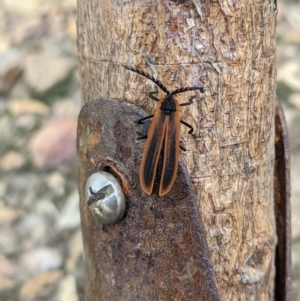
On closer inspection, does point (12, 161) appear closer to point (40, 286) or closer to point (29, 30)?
point (40, 286)

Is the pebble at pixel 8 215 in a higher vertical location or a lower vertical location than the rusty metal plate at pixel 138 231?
lower

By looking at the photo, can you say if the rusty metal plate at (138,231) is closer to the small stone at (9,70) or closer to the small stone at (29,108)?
the small stone at (29,108)

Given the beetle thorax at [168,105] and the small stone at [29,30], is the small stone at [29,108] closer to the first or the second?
the small stone at [29,30]

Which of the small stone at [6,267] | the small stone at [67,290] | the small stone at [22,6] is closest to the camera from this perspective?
the small stone at [67,290]

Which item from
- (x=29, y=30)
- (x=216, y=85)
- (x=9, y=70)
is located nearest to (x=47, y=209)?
(x=9, y=70)

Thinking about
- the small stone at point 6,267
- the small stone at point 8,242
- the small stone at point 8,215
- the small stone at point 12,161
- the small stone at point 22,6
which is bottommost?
the small stone at point 6,267

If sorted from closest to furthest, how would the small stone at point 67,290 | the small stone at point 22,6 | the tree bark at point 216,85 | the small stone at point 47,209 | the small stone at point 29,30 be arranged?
the tree bark at point 216,85
the small stone at point 67,290
the small stone at point 47,209
the small stone at point 29,30
the small stone at point 22,6

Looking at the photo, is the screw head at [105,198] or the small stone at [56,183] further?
the small stone at [56,183]

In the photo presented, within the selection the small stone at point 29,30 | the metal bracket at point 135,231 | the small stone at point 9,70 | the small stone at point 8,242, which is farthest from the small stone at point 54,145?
the metal bracket at point 135,231
